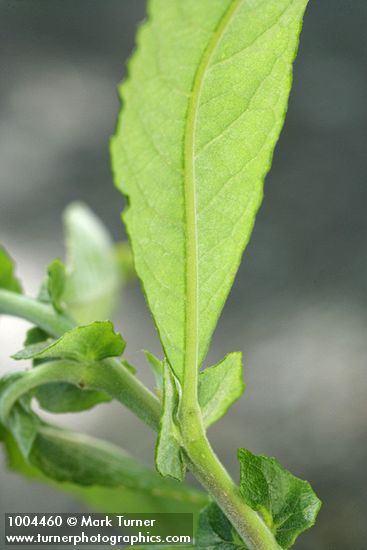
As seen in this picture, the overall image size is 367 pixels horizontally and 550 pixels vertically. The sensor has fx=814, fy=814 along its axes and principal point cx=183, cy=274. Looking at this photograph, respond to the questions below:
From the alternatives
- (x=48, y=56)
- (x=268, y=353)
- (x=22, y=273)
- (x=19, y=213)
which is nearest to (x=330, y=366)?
(x=268, y=353)

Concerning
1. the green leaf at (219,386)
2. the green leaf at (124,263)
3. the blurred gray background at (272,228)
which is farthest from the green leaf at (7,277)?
the blurred gray background at (272,228)

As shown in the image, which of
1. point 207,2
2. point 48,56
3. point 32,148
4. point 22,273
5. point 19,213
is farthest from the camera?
point 48,56

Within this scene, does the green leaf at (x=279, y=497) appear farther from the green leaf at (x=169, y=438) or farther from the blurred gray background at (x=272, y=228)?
the blurred gray background at (x=272, y=228)

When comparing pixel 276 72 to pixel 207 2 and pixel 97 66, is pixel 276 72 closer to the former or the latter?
pixel 207 2

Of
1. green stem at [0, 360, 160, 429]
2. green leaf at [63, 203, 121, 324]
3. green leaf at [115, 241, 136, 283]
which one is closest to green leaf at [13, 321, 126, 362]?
green stem at [0, 360, 160, 429]

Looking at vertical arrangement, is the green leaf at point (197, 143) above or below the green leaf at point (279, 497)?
above

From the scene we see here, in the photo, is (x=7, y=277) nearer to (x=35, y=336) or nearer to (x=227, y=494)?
(x=35, y=336)
